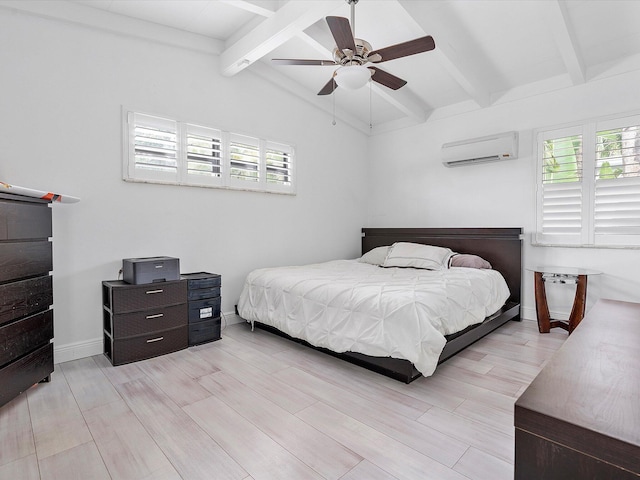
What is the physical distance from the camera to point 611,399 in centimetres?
78

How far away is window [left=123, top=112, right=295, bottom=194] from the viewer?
3178 millimetres

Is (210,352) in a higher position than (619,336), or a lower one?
lower

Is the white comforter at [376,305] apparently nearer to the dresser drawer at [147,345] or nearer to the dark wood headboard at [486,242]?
the dark wood headboard at [486,242]

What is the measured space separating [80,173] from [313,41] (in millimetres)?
2397

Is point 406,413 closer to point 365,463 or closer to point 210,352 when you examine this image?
point 365,463

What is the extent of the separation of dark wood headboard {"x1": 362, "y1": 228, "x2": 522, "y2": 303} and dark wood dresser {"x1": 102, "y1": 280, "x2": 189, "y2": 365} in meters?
3.11

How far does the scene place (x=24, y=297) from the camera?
Result: 212 cm

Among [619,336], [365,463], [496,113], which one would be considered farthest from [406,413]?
[496,113]

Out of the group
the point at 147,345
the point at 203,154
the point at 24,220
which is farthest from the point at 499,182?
the point at 24,220

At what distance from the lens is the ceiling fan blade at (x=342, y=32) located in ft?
6.92

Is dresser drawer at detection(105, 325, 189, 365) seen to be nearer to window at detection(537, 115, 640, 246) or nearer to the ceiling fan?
the ceiling fan

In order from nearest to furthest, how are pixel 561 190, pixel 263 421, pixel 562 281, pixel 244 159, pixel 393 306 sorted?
pixel 263 421, pixel 393 306, pixel 562 281, pixel 561 190, pixel 244 159

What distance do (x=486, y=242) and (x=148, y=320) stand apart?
377 centimetres

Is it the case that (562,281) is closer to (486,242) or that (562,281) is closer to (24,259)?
(486,242)
